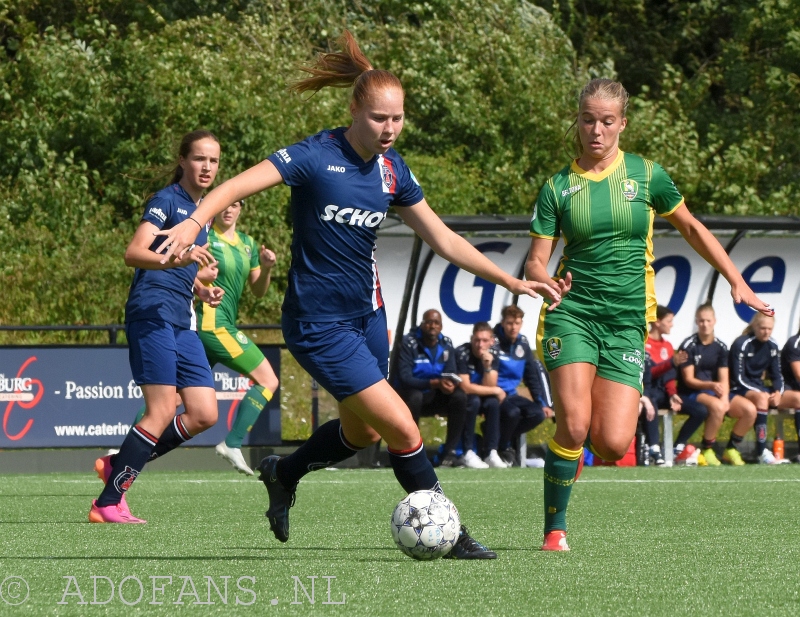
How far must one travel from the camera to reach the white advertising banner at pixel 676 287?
15.4m

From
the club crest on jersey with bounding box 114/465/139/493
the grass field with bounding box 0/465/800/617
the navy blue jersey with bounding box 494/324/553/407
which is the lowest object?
the grass field with bounding box 0/465/800/617

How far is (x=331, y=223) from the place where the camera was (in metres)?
5.61

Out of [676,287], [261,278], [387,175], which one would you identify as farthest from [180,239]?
[676,287]

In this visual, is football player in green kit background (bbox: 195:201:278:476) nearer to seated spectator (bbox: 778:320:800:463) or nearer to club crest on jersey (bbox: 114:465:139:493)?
club crest on jersey (bbox: 114:465:139:493)

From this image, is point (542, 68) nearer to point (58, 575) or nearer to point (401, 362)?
point (401, 362)

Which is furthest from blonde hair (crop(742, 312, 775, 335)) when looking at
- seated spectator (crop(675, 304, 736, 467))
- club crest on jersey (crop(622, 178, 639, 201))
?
club crest on jersey (crop(622, 178, 639, 201))

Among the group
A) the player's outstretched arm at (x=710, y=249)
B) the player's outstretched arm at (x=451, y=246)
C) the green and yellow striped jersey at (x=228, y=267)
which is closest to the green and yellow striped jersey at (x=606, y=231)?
the player's outstretched arm at (x=710, y=249)

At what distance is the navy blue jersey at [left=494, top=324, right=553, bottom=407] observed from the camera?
47.6 ft

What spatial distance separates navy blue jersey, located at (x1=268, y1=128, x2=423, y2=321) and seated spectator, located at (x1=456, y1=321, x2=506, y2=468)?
28.2 ft

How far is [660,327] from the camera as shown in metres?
14.8

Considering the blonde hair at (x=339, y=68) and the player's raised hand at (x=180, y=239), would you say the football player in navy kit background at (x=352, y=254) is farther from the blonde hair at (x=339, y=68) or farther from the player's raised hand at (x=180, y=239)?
the player's raised hand at (x=180, y=239)

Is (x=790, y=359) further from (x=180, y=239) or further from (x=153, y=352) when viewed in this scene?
(x=180, y=239)

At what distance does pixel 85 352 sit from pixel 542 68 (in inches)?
532

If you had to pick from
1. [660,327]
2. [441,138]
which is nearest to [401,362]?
[660,327]
